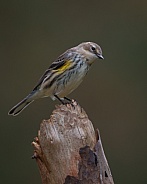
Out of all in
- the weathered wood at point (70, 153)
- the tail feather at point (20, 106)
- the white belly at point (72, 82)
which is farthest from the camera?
the tail feather at point (20, 106)

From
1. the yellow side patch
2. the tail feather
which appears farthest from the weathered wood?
the tail feather

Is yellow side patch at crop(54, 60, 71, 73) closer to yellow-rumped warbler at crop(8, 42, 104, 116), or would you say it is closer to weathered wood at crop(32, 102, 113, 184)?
yellow-rumped warbler at crop(8, 42, 104, 116)

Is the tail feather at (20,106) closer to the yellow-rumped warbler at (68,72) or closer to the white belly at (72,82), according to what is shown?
the yellow-rumped warbler at (68,72)

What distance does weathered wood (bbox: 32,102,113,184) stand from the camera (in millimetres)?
3055

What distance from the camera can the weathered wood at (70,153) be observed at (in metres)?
3.05

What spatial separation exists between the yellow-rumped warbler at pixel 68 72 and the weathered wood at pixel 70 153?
4.54 feet

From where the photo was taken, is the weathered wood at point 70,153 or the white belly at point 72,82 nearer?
the weathered wood at point 70,153

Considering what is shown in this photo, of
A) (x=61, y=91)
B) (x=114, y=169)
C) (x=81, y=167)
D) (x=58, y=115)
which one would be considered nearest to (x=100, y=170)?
(x=81, y=167)

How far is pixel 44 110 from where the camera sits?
712cm

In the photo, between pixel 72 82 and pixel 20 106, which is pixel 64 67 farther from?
pixel 20 106

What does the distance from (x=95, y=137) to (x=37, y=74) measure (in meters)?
4.29

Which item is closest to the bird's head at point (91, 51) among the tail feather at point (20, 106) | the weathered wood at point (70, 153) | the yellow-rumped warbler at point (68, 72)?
the yellow-rumped warbler at point (68, 72)

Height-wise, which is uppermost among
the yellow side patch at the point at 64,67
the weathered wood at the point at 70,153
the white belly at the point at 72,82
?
the yellow side patch at the point at 64,67

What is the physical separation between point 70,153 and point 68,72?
5.12ft
